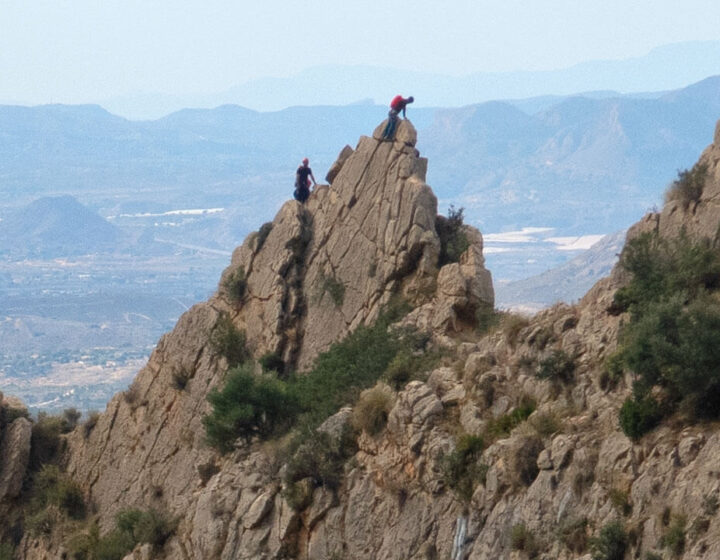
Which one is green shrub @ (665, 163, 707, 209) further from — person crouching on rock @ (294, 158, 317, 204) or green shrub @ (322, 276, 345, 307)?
person crouching on rock @ (294, 158, 317, 204)

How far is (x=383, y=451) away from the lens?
1021 inches

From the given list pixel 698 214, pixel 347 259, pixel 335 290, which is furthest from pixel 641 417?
pixel 347 259

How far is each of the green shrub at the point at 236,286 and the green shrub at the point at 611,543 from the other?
65.9ft

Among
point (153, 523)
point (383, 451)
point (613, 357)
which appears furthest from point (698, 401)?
point (153, 523)

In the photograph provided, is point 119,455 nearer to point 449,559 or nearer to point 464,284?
point 464,284

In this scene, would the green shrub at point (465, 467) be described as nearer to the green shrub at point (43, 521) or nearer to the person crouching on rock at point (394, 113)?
the person crouching on rock at point (394, 113)

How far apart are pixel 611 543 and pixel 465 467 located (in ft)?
16.6

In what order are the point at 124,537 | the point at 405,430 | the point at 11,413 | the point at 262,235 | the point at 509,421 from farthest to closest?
the point at 11,413, the point at 262,235, the point at 124,537, the point at 405,430, the point at 509,421

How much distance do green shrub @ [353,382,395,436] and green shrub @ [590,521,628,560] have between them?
829 cm

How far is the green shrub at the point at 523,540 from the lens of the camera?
67.4 feet

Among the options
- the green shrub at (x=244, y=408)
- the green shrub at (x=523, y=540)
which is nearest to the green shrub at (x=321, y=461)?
the green shrub at (x=244, y=408)

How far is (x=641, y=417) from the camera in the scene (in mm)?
20359

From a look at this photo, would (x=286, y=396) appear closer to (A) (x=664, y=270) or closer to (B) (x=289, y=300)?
(B) (x=289, y=300)

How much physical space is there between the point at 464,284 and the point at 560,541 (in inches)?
531
